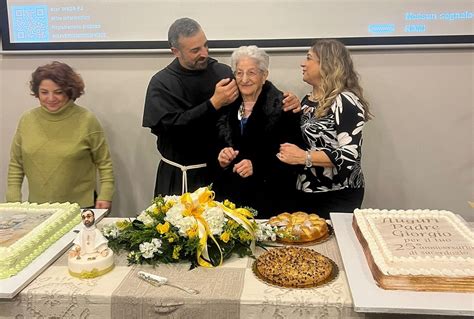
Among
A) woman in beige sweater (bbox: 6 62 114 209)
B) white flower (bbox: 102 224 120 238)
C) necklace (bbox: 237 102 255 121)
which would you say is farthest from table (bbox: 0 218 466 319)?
woman in beige sweater (bbox: 6 62 114 209)

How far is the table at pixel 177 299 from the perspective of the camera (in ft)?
4.28

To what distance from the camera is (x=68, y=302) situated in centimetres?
135

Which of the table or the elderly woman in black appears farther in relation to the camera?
the elderly woman in black

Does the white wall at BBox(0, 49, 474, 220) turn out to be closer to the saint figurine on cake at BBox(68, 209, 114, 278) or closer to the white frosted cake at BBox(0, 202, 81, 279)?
the white frosted cake at BBox(0, 202, 81, 279)

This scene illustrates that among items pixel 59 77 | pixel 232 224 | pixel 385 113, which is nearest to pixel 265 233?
pixel 232 224

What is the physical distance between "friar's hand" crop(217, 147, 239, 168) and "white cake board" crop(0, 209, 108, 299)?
2.30ft

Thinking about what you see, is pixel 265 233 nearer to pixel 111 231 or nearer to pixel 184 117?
pixel 111 231

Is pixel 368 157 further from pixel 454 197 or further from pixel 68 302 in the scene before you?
pixel 68 302

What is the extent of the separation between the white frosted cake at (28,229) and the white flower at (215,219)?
0.53 metres

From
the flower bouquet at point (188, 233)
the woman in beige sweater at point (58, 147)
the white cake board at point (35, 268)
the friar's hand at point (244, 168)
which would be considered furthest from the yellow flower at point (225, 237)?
the woman in beige sweater at point (58, 147)

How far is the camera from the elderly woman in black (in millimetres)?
2160

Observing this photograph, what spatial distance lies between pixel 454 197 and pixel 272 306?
6.93ft

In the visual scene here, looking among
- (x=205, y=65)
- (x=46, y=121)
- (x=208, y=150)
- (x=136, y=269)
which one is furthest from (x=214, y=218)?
(x=46, y=121)

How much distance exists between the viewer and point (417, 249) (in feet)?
4.70
